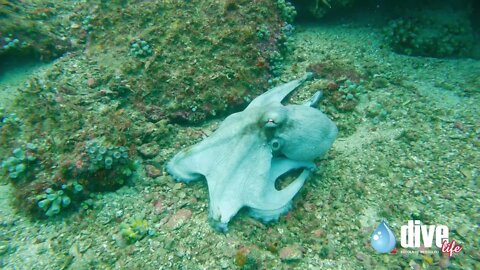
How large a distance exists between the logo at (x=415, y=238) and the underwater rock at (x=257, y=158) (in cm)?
107

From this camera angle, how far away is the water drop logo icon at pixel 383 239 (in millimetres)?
3236

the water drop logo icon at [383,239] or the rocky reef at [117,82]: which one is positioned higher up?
the rocky reef at [117,82]

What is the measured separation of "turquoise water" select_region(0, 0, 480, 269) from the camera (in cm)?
338

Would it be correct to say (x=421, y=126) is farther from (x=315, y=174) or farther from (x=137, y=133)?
(x=137, y=133)

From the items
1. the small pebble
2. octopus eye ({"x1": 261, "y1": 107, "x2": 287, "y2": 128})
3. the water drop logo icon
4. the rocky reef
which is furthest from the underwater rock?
the water drop logo icon

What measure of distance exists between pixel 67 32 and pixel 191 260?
601 cm

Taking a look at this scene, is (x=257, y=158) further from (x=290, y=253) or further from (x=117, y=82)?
(x=117, y=82)

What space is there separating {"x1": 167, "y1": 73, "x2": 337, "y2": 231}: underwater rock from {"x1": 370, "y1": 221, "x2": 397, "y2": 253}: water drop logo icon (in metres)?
1.02

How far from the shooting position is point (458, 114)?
4547mm

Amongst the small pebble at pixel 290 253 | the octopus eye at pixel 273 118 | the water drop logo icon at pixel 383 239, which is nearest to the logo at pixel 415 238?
the water drop logo icon at pixel 383 239

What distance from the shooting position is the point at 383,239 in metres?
3.28

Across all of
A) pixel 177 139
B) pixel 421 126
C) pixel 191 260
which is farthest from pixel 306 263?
pixel 421 126

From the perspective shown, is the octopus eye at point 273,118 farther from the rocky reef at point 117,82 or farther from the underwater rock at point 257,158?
the rocky reef at point 117,82

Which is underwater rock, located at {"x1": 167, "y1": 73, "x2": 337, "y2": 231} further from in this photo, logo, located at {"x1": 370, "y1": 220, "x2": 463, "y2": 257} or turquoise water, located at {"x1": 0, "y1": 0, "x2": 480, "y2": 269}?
logo, located at {"x1": 370, "y1": 220, "x2": 463, "y2": 257}
